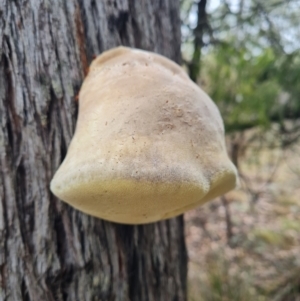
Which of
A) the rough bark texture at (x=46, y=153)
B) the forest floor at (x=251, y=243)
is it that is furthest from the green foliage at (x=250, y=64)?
the rough bark texture at (x=46, y=153)

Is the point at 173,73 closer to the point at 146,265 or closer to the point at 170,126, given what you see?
the point at 170,126

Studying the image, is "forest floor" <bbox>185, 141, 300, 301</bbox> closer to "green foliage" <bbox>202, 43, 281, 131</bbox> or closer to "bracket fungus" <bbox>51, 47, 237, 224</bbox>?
"green foliage" <bbox>202, 43, 281, 131</bbox>

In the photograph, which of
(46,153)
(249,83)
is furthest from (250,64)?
(46,153)

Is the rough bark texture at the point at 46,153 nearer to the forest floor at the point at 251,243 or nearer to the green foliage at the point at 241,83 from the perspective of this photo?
the green foliage at the point at 241,83

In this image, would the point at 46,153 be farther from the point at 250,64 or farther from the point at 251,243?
the point at 251,243

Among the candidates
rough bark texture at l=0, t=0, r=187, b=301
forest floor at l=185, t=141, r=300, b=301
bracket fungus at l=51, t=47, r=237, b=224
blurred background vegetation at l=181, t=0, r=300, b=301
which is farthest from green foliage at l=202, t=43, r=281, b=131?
bracket fungus at l=51, t=47, r=237, b=224

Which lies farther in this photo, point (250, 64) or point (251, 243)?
point (251, 243)
